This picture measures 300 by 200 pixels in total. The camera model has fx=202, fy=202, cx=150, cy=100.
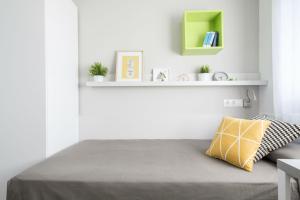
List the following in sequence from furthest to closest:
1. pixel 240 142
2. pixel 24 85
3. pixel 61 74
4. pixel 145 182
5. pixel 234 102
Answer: pixel 234 102 → pixel 61 74 → pixel 24 85 → pixel 240 142 → pixel 145 182

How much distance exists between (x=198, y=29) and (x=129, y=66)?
91 centimetres

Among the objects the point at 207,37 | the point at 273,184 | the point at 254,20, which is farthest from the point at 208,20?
the point at 273,184

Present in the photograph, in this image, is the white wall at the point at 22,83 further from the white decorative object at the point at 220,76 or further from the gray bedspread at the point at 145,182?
the white decorative object at the point at 220,76

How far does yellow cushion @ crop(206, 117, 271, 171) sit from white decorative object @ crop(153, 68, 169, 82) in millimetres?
1009

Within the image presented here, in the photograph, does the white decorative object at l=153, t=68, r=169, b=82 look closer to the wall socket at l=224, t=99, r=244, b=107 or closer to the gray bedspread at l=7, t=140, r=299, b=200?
the wall socket at l=224, t=99, r=244, b=107

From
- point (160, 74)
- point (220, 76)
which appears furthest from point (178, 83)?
point (220, 76)

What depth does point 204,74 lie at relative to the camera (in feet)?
7.43

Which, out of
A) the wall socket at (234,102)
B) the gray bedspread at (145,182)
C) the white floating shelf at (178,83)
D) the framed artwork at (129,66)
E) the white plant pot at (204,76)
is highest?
the framed artwork at (129,66)

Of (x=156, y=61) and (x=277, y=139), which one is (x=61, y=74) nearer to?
(x=156, y=61)

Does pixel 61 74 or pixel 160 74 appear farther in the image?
pixel 160 74

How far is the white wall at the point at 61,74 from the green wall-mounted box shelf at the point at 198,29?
48.7 inches

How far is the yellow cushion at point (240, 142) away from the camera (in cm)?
135

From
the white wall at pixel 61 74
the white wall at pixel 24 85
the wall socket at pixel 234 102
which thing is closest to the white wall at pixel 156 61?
the wall socket at pixel 234 102

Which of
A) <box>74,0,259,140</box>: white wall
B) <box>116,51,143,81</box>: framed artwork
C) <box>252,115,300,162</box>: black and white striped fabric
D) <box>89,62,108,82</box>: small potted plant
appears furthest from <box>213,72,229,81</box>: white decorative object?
<box>89,62,108,82</box>: small potted plant
